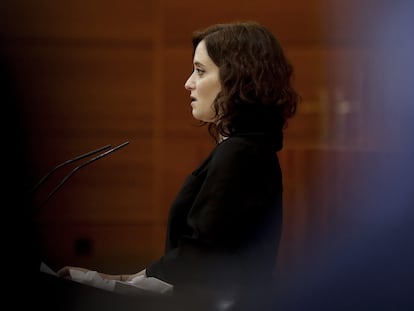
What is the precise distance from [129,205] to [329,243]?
A: 1000mm

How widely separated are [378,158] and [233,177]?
2.31 metres

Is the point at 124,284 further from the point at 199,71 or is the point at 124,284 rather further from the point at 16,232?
the point at 199,71

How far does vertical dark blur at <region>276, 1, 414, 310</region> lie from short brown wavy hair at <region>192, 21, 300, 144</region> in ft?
6.33

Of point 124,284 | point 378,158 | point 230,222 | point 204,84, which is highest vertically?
point 204,84

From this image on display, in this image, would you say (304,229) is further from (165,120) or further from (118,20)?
(118,20)

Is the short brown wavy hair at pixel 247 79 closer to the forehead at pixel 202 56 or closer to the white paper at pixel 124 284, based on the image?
the forehead at pixel 202 56

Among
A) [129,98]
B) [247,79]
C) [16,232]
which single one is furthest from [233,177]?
[129,98]

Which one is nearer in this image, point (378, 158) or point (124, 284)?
point (124, 284)

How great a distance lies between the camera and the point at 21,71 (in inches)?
165

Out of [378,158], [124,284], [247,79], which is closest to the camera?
[124,284]

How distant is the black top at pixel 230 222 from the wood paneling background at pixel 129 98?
7.55ft

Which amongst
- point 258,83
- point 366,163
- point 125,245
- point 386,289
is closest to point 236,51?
point 258,83

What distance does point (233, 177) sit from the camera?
1753 mm

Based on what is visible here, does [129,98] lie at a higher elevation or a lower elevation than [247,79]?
lower
